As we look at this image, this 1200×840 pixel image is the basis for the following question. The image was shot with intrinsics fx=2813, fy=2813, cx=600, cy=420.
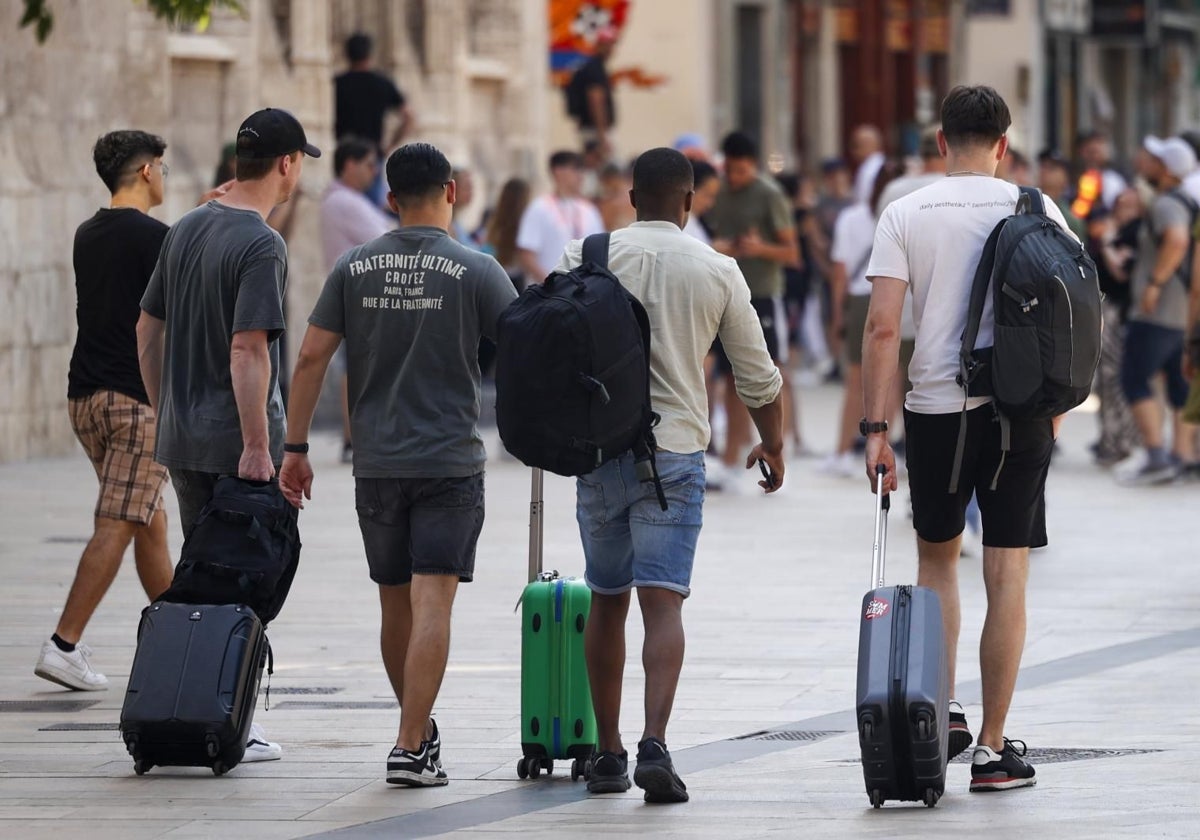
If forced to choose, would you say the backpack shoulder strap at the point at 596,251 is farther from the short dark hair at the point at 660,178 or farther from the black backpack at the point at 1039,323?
the black backpack at the point at 1039,323

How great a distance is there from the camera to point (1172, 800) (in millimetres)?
6953

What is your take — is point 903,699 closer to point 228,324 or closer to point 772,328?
point 228,324

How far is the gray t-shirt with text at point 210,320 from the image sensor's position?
25.1 ft

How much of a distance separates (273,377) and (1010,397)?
206 centimetres

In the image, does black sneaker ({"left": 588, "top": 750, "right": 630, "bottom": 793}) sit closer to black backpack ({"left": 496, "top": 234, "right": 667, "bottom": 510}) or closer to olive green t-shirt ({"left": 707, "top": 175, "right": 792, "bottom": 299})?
black backpack ({"left": 496, "top": 234, "right": 667, "bottom": 510})

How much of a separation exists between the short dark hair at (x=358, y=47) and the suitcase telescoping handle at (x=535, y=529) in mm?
13823

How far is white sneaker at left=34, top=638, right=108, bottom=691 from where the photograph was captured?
348 inches

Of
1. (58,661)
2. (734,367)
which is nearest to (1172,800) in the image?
(734,367)

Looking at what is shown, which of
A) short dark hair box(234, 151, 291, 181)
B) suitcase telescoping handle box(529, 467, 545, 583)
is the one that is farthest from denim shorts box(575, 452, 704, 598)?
short dark hair box(234, 151, 291, 181)

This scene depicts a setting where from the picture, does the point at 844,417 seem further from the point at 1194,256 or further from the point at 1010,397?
the point at 1010,397

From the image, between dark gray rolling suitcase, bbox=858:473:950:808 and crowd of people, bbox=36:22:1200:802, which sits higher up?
crowd of people, bbox=36:22:1200:802

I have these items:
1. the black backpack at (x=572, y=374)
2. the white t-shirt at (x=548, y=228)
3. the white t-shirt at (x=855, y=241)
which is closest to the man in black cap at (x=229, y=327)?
the black backpack at (x=572, y=374)

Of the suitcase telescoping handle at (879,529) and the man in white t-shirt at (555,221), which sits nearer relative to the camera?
the suitcase telescoping handle at (879,529)

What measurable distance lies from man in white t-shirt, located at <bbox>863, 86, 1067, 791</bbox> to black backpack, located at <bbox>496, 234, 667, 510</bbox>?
0.72 meters
